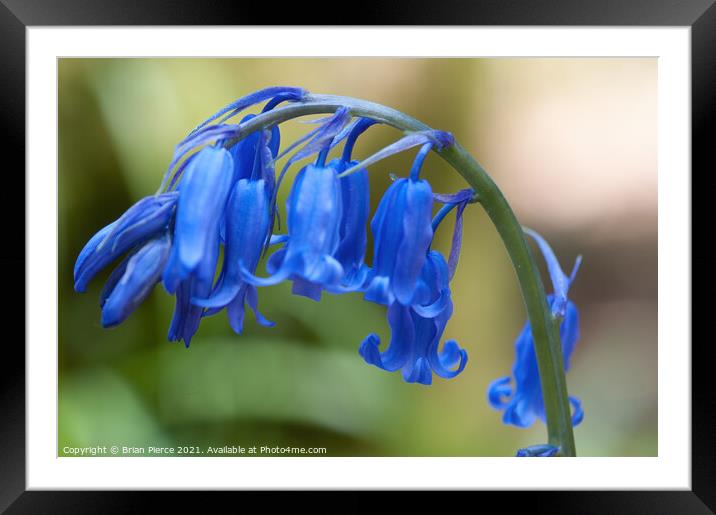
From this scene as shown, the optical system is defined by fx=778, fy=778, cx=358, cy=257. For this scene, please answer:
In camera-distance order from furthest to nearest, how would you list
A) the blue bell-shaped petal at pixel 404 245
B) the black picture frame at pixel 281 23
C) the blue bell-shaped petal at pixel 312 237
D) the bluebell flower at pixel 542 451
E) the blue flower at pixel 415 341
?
1. the black picture frame at pixel 281 23
2. the bluebell flower at pixel 542 451
3. the blue flower at pixel 415 341
4. the blue bell-shaped petal at pixel 404 245
5. the blue bell-shaped petal at pixel 312 237

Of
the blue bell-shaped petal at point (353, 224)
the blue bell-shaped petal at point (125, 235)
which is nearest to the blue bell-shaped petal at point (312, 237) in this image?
the blue bell-shaped petal at point (353, 224)

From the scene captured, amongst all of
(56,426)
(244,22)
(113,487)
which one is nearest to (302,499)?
(113,487)

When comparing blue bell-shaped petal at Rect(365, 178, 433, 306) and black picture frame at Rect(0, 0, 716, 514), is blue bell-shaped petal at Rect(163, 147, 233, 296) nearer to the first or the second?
A: blue bell-shaped petal at Rect(365, 178, 433, 306)

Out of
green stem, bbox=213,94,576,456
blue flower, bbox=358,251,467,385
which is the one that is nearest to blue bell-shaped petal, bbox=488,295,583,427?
green stem, bbox=213,94,576,456

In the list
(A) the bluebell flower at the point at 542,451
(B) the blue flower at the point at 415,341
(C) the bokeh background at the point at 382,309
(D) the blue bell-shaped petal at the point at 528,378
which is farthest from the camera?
(C) the bokeh background at the point at 382,309

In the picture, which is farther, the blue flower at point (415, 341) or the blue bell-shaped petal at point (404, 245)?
the blue flower at point (415, 341)

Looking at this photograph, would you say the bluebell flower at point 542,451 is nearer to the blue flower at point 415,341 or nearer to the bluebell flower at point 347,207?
the blue flower at point 415,341

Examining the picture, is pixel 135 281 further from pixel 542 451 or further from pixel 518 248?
pixel 542 451

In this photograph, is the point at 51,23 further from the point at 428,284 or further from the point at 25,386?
the point at 428,284

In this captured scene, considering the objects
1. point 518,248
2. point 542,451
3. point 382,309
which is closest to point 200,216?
point 518,248
